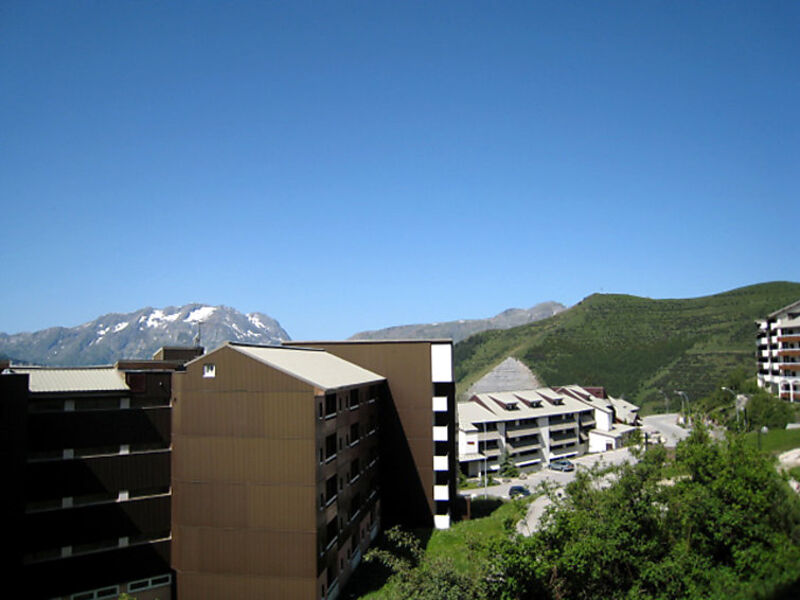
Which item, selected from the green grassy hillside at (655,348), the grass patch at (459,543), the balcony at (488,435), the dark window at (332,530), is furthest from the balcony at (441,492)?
the green grassy hillside at (655,348)

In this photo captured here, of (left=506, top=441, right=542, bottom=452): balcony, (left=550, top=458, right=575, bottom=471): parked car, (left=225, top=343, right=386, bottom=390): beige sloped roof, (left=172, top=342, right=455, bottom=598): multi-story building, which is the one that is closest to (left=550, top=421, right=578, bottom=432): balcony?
(left=506, top=441, right=542, bottom=452): balcony

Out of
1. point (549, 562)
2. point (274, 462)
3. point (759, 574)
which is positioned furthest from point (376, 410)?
point (759, 574)

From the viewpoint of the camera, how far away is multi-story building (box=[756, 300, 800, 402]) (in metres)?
80.2

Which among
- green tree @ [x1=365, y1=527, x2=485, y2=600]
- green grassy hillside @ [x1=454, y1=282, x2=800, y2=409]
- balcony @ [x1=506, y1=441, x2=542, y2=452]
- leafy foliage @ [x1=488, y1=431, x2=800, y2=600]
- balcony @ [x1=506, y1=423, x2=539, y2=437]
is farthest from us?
green grassy hillside @ [x1=454, y1=282, x2=800, y2=409]

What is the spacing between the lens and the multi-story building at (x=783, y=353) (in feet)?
263

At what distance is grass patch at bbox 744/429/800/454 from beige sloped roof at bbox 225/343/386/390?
32.3 m

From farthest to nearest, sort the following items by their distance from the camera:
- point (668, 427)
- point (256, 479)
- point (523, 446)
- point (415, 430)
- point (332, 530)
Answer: point (668, 427) → point (523, 446) → point (415, 430) → point (332, 530) → point (256, 479)

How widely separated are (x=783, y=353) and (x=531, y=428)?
37.3 m

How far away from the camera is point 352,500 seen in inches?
1431

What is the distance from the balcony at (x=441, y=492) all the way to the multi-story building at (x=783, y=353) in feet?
201

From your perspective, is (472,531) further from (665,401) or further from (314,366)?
(665,401)

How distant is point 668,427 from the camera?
107062 mm

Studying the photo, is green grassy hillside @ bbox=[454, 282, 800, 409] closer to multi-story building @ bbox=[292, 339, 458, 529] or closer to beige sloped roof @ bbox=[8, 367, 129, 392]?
multi-story building @ bbox=[292, 339, 458, 529]

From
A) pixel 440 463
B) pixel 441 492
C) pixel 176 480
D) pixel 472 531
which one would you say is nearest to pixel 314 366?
pixel 176 480
